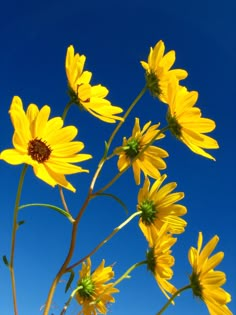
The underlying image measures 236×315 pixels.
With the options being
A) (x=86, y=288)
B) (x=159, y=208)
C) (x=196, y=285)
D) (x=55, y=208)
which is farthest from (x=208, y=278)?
(x=55, y=208)

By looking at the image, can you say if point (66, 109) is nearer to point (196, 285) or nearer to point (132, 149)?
point (132, 149)

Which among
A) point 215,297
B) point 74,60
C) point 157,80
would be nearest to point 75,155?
point 74,60

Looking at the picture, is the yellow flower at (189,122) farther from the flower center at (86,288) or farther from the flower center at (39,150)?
the flower center at (86,288)

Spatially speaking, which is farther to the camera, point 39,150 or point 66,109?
point 66,109

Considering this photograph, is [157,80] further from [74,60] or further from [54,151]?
[54,151]

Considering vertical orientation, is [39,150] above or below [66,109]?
below
